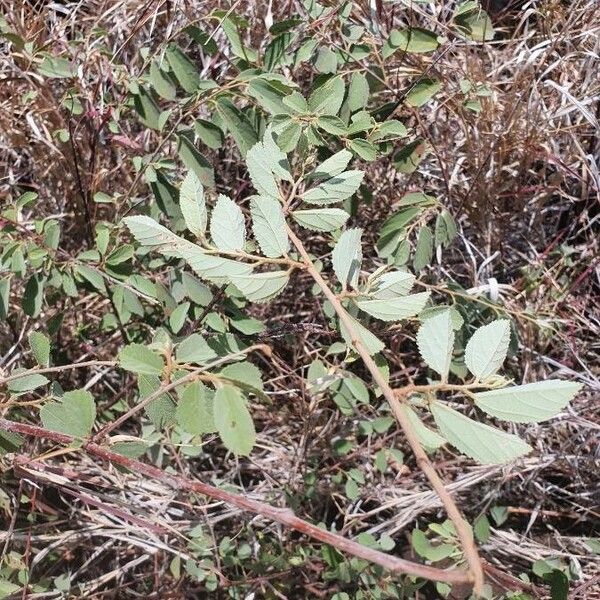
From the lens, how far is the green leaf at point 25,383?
1.06 metres

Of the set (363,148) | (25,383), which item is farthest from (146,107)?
(25,383)

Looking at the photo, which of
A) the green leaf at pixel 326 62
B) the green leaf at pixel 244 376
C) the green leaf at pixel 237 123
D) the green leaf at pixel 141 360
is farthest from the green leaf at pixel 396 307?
the green leaf at pixel 326 62

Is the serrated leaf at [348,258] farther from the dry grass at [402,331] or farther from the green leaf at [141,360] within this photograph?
the dry grass at [402,331]

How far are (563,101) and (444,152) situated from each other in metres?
0.29

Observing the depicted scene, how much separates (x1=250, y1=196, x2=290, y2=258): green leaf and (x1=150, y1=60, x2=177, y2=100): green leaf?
61cm

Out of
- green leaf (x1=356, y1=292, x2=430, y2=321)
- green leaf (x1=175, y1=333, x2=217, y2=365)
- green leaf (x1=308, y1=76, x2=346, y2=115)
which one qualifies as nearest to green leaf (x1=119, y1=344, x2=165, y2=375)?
green leaf (x1=175, y1=333, x2=217, y2=365)

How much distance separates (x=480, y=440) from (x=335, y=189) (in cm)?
38

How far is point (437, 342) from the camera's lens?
0.72m

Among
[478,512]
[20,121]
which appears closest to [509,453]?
[478,512]

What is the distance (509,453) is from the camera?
24.7 inches

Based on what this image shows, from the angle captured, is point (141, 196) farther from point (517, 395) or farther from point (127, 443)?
point (517, 395)

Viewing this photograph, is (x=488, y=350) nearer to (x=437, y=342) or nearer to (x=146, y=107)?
(x=437, y=342)

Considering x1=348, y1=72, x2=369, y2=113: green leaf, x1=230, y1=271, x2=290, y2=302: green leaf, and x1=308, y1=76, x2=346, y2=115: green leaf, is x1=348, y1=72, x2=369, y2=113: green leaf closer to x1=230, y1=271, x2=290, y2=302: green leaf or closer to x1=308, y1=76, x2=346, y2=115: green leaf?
x1=308, y1=76, x2=346, y2=115: green leaf

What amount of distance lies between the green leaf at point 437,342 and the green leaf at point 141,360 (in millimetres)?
290
